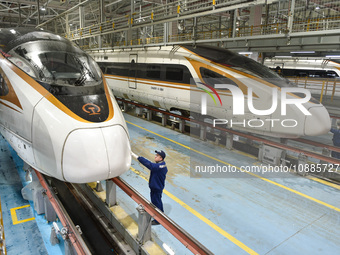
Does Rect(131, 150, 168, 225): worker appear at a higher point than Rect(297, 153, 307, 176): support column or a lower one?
higher

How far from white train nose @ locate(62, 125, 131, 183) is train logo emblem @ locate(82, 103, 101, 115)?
0.37m

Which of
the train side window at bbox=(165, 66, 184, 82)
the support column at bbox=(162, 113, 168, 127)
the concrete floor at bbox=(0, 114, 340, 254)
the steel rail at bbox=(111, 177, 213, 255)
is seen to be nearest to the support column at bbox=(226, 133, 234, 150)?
the concrete floor at bbox=(0, 114, 340, 254)

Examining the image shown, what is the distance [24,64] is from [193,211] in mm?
4169

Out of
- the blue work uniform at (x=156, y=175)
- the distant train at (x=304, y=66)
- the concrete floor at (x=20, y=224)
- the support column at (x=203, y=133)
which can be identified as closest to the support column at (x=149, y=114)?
the support column at (x=203, y=133)

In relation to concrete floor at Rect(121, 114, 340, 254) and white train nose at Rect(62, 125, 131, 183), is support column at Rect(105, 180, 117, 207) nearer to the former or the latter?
concrete floor at Rect(121, 114, 340, 254)

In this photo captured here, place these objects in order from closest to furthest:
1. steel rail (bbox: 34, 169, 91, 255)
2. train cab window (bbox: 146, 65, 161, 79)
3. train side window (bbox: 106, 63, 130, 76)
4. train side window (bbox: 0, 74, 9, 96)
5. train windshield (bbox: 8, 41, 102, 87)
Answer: steel rail (bbox: 34, 169, 91, 255), train windshield (bbox: 8, 41, 102, 87), train side window (bbox: 0, 74, 9, 96), train cab window (bbox: 146, 65, 161, 79), train side window (bbox: 106, 63, 130, 76)

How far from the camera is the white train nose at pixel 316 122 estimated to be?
22.7 ft

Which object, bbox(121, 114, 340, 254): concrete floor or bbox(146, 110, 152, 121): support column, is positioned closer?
bbox(121, 114, 340, 254): concrete floor

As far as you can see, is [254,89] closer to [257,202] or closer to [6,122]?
[257,202]

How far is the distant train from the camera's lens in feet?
67.0

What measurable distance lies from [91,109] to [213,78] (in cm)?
514

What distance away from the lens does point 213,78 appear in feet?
27.4

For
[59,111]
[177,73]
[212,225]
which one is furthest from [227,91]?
[59,111]

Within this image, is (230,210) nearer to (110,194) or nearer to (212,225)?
(212,225)
